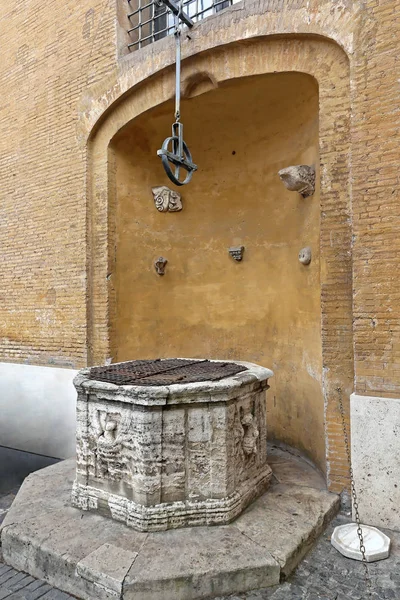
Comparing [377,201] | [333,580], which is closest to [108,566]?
[333,580]

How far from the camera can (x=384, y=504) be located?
347 cm

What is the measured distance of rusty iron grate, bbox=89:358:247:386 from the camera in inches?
133

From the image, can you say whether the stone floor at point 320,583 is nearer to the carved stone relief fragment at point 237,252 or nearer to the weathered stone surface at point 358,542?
the weathered stone surface at point 358,542

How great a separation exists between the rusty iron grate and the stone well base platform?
1140 mm

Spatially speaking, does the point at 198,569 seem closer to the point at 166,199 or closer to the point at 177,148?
the point at 177,148

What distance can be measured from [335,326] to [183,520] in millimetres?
2163

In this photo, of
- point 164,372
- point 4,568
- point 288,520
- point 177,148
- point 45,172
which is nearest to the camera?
point 4,568

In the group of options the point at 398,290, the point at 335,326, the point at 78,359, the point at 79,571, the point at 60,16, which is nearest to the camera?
the point at 79,571

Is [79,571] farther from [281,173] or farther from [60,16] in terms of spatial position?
[60,16]

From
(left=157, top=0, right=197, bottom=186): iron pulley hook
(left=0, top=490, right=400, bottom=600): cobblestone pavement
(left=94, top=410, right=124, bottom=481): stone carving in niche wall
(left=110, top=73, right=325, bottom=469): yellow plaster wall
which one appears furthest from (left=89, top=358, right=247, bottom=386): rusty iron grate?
(left=157, top=0, right=197, bottom=186): iron pulley hook

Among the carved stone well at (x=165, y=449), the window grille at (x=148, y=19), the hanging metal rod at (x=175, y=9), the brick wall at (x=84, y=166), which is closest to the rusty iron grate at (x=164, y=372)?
the carved stone well at (x=165, y=449)

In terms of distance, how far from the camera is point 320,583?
111 inches

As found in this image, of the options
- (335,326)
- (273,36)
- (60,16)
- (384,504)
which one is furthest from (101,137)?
(384,504)

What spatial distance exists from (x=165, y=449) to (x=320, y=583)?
142cm
